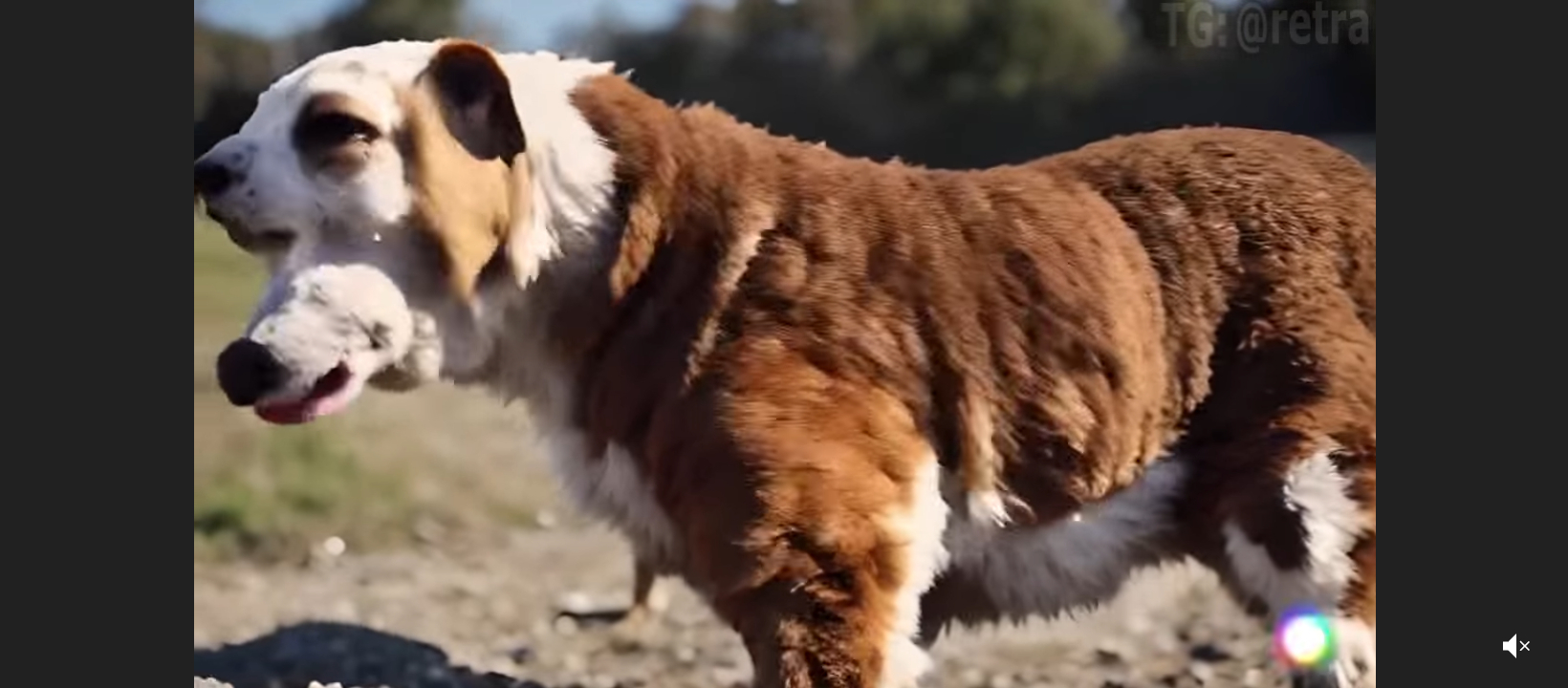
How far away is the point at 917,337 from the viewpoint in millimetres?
2158

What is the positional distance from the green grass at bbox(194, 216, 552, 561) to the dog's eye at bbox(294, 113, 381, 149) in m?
2.08

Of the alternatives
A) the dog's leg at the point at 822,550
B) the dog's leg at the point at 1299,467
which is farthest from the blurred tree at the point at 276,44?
the dog's leg at the point at 1299,467

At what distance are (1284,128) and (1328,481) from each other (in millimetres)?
914

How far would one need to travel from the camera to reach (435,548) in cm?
407

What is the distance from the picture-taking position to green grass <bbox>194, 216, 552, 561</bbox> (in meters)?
4.09

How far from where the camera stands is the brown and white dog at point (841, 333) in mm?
2014

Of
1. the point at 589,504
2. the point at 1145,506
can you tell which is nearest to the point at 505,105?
the point at 589,504

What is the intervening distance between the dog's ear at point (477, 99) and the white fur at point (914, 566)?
65cm

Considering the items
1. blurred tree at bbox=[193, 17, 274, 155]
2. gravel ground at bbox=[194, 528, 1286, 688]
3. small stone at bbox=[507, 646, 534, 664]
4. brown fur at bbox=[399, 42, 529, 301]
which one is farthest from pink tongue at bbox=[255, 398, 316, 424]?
small stone at bbox=[507, 646, 534, 664]

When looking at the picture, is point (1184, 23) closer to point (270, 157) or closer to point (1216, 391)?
point (1216, 391)

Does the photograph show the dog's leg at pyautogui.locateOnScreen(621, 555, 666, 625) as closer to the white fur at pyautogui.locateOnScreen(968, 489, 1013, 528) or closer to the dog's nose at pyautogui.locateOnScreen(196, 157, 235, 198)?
the white fur at pyautogui.locateOnScreen(968, 489, 1013, 528)

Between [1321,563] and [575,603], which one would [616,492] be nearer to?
[1321,563]

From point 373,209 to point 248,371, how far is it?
0.78 ft

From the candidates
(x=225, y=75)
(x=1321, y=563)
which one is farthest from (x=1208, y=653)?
(x=225, y=75)
